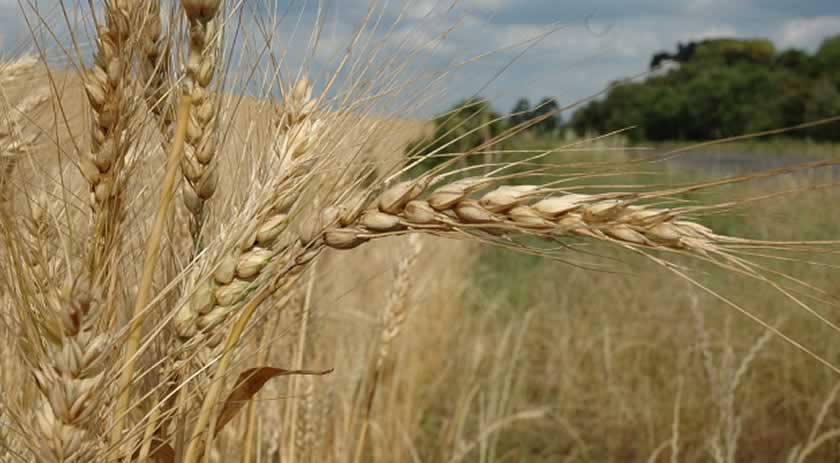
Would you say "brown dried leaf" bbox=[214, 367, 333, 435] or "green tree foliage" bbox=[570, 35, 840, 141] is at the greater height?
"green tree foliage" bbox=[570, 35, 840, 141]

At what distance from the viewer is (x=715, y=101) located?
65.7 ft

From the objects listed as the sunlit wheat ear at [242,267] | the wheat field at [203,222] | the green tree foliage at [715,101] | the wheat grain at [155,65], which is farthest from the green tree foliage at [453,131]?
the green tree foliage at [715,101]

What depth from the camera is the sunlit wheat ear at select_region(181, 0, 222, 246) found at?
702mm

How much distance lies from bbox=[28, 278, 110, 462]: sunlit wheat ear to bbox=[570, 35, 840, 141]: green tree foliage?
1860 cm

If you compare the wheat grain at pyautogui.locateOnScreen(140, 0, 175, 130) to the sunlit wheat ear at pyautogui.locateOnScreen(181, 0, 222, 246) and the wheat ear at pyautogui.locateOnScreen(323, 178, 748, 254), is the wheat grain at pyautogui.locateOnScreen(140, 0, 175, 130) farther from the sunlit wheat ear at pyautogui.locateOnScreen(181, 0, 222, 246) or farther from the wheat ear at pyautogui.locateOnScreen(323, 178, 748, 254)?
the wheat ear at pyautogui.locateOnScreen(323, 178, 748, 254)

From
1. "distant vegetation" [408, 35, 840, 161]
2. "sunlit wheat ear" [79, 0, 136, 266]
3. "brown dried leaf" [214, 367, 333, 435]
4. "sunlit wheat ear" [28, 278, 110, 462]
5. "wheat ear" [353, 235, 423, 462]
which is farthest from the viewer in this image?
"distant vegetation" [408, 35, 840, 161]

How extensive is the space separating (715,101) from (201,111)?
20.9 meters

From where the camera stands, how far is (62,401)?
57 cm

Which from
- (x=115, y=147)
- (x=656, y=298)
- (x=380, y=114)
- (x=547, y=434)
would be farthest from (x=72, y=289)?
(x=656, y=298)

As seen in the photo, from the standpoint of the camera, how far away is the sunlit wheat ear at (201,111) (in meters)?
0.70

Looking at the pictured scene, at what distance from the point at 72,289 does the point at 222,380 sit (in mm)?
186


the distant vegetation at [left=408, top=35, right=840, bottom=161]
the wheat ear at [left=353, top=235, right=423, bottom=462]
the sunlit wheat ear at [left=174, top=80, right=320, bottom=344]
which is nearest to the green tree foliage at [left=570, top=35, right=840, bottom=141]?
the distant vegetation at [left=408, top=35, right=840, bottom=161]

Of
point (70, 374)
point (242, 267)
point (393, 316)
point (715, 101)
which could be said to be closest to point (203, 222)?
point (242, 267)

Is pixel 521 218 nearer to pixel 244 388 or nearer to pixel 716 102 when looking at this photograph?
pixel 244 388
